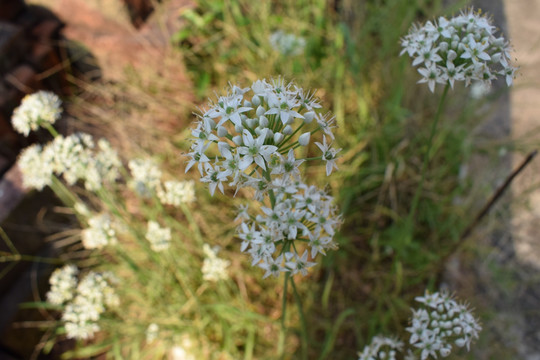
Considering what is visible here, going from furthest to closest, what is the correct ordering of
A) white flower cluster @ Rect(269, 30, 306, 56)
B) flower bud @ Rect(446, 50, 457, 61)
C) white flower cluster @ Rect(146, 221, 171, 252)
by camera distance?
1. white flower cluster @ Rect(269, 30, 306, 56)
2. white flower cluster @ Rect(146, 221, 171, 252)
3. flower bud @ Rect(446, 50, 457, 61)

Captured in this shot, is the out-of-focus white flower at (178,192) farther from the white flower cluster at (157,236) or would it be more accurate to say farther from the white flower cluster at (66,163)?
the white flower cluster at (66,163)

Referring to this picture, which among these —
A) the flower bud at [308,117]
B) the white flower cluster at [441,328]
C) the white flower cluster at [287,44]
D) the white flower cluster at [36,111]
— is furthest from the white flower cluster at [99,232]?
the white flower cluster at [287,44]

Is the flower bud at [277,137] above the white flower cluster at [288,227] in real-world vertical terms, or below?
above

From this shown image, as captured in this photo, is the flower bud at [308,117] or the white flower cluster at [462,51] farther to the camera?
the white flower cluster at [462,51]

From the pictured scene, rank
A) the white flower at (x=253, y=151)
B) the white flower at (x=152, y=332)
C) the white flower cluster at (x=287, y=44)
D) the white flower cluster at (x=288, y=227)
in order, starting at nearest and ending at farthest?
the white flower at (x=253, y=151) → the white flower cluster at (x=288, y=227) → the white flower at (x=152, y=332) → the white flower cluster at (x=287, y=44)

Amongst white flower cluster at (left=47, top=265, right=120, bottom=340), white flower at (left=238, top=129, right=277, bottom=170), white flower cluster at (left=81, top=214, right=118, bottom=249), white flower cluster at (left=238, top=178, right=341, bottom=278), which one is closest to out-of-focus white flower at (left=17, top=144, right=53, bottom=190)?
white flower cluster at (left=81, top=214, right=118, bottom=249)

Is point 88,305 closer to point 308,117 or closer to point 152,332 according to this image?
point 152,332

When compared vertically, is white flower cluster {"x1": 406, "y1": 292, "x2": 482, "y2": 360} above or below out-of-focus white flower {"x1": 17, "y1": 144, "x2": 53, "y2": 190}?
below

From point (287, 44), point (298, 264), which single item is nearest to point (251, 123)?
point (298, 264)

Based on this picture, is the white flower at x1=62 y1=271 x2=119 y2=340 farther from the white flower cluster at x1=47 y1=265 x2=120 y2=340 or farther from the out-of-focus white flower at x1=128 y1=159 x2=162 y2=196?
the out-of-focus white flower at x1=128 y1=159 x2=162 y2=196

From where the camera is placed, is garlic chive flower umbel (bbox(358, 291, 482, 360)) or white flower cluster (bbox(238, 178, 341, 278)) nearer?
white flower cluster (bbox(238, 178, 341, 278))
